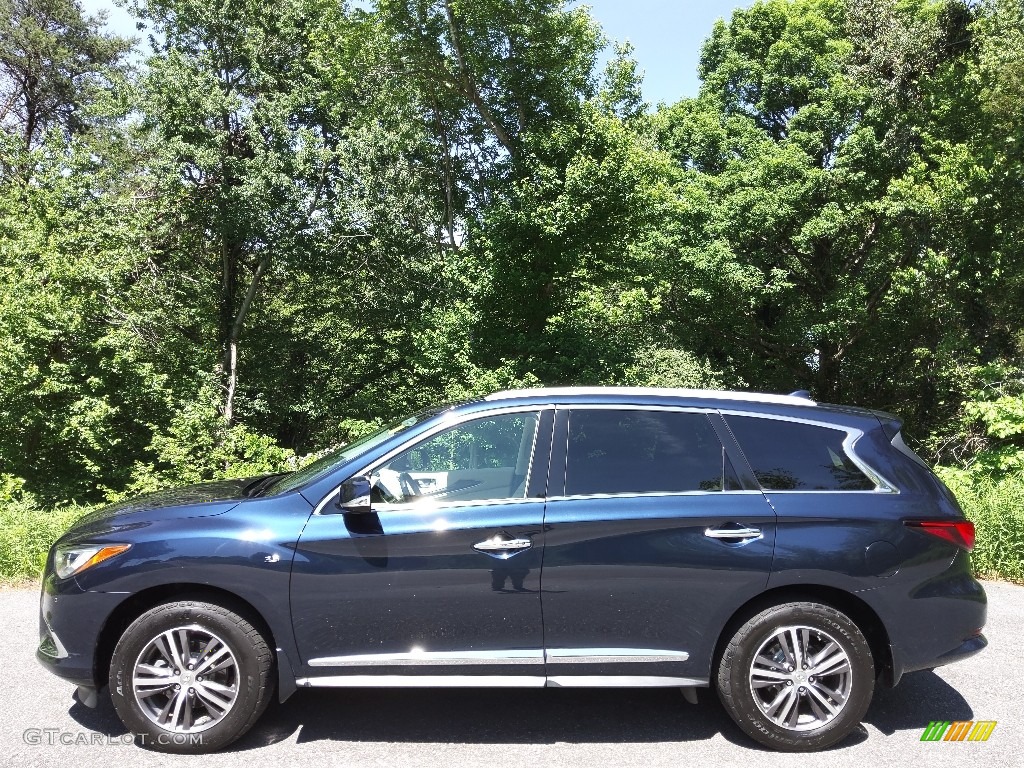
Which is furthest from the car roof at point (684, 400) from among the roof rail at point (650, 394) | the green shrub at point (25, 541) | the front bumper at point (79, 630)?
the green shrub at point (25, 541)

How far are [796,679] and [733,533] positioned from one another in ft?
2.59

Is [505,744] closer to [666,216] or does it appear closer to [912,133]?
[666,216]

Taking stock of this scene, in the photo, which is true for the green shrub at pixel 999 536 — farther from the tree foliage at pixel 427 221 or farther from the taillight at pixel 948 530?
the tree foliage at pixel 427 221

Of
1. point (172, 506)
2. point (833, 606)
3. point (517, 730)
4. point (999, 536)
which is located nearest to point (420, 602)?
point (517, 730)

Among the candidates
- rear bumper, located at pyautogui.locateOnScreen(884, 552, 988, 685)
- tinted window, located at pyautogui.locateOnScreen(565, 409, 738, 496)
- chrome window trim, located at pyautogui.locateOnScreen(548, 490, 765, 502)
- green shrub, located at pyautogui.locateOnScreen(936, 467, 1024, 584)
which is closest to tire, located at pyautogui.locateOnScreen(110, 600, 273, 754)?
chrome window trim, located at pyautogui.locateOnScreen(548, 490, 765, 502)

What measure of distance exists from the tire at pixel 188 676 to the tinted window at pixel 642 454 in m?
1.80

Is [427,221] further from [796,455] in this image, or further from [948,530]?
[948,530]

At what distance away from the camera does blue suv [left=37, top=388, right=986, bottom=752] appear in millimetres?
3543

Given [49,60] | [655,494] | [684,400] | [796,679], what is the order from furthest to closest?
[49,60]
[684,400]
[655,494]
[796,679]

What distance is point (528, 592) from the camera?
3.54m

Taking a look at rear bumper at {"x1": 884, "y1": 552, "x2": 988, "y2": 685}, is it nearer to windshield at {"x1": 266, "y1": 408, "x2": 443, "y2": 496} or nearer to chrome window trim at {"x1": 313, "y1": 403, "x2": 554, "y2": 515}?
chrome window trim at {"x1": 313, "y1": 403, "x2": 554, "y2": 515}

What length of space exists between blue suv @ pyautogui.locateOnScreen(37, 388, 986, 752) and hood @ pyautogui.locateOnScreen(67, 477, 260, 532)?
0.14ft

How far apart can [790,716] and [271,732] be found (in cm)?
264

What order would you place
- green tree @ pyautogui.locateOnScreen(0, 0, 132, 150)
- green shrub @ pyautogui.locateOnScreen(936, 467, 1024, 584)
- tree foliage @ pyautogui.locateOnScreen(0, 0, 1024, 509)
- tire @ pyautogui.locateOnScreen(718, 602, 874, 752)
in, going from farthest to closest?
green tree @ pyautogui.locateOnScreen(0, 0, 132, 150) < tree foliage @ pyautogui.locateOnScreen(0, 0, 1024, 509) < green shrub @ pyautogui.locateOnScreen(936, 467, 1024, 584) < tire @ pyautogui.locateOnScreen(718, 602, 874, 752)
